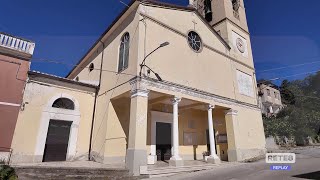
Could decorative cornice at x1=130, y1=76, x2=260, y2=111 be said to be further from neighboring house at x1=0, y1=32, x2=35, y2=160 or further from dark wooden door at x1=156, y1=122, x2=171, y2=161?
neighboring house at x1=0, y1=32, x2=35, y2=160

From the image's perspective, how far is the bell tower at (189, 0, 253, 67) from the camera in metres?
18.3

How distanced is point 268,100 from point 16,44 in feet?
135

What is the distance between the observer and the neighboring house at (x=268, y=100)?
40.4 metres

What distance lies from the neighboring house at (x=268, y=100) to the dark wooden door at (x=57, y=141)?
36504 millimetres

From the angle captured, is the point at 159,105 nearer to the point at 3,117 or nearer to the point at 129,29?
the point at 129,29

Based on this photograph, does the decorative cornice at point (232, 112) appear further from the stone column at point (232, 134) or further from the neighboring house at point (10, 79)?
the neighboring house at point (10, 79)

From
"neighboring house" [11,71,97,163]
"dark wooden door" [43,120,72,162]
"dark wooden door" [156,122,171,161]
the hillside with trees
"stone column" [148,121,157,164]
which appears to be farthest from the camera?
the hillside with trees

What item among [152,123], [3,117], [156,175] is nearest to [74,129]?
[3,117]

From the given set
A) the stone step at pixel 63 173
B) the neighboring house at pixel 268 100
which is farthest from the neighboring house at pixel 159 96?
the neighboring house at pixel 268 100

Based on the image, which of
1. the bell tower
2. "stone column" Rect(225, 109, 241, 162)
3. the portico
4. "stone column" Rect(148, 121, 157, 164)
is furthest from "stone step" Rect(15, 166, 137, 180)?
the bell tower

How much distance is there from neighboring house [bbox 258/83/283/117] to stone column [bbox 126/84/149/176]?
3544 cm

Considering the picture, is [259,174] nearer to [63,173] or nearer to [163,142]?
[163,142]

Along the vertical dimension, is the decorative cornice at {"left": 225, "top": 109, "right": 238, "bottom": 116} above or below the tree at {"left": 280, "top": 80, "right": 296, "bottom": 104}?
below

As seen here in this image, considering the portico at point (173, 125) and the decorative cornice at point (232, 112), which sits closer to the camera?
the portico at point (173, 125)
